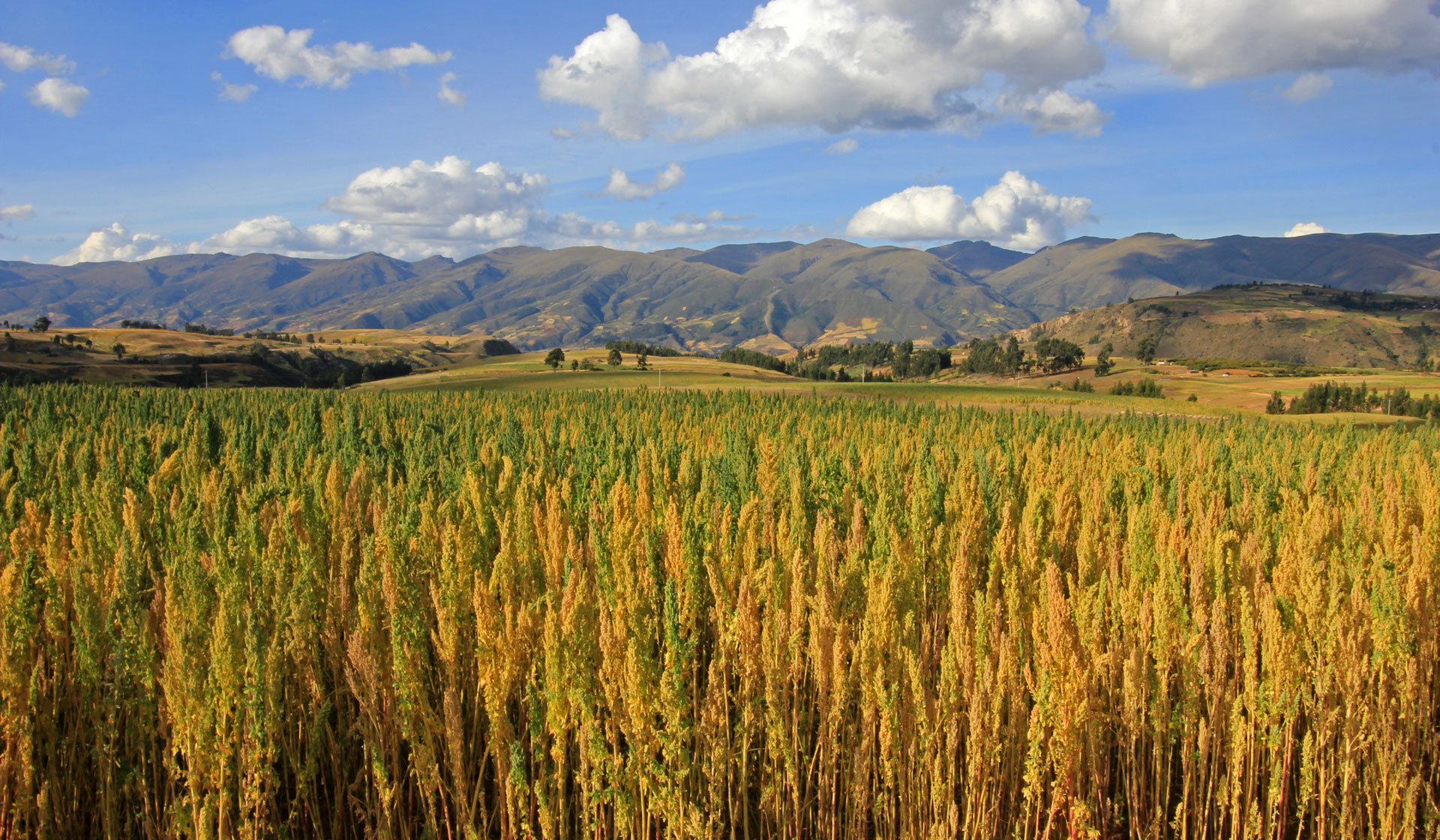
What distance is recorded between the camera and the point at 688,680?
14.8ft

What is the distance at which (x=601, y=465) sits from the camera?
37.0ft

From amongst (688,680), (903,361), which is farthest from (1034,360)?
(688,680)

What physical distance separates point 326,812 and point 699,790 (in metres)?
2.38

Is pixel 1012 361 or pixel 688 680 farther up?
pixel 1012 361

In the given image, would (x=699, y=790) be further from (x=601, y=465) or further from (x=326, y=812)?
(x=601, y=465)

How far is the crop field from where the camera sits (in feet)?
11.6

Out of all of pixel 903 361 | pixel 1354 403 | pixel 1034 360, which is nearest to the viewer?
pixel 1354 403

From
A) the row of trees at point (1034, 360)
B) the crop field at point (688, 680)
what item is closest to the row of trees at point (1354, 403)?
the row of trees at point (1034, 360)

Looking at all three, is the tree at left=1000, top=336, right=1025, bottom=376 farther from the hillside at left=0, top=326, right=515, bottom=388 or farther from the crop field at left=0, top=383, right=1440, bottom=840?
the crop field at left=0, top=383, right=1440, bottom=840

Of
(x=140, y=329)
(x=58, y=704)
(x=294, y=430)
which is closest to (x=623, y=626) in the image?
(x=58, y=704)

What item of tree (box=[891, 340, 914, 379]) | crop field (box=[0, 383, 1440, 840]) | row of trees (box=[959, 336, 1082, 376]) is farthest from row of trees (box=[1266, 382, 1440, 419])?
tree (box=[891, 340, 914, 379])

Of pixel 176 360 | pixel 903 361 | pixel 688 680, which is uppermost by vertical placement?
pixel 903 361

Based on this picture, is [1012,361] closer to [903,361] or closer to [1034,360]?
[1034,360]

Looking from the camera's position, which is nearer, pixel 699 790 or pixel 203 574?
pixel 699 790
